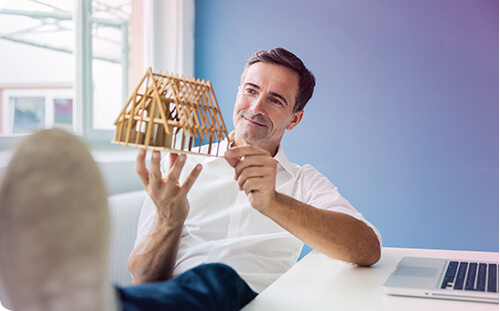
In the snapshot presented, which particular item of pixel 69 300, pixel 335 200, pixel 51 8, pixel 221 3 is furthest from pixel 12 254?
pixel 221 3

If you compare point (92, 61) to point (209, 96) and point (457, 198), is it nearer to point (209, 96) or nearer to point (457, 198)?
point (209, 96)

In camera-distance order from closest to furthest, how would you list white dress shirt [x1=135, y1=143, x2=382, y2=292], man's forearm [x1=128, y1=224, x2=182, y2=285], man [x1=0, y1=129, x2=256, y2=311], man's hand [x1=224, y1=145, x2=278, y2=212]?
man [x1=0, y1=129, x2=256, y2=311]
man's hand [x1=224, y1=145, x2=278, y2=212]
man's forearm [x1=128, y1=224, x2=182, y2=285]
white dress shirt [x1=135, y1=143, x2=382, y2=292]

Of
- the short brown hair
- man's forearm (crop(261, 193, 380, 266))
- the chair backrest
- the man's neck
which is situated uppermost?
the short brown hair

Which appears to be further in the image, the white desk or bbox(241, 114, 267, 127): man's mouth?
bbox(241, 114, 267, 127): man's mouth

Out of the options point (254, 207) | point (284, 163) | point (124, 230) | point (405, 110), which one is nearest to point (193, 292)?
point (254, 207)

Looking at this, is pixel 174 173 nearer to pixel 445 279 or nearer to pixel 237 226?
pixel 237 226

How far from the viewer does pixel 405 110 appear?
9.05 feet

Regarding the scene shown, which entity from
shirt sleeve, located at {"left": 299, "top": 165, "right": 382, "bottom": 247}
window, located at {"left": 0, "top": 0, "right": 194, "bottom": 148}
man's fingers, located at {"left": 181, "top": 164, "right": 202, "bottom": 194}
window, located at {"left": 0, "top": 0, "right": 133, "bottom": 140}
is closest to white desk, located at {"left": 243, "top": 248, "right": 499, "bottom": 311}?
shirt sleeve, located at {"left": 299, "top": 165, "right": 382, "bottom": 247}

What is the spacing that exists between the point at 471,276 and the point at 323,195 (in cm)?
56

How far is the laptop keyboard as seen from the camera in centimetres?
106

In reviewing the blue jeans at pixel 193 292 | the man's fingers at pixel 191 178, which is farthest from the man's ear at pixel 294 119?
the blue jeans at pixel 193 292

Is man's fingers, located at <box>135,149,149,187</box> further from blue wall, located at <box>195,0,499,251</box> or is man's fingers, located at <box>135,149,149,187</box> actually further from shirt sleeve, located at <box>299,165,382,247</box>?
blue wall, located at <box>195,0,499,251</box>

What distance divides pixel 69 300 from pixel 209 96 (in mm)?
683

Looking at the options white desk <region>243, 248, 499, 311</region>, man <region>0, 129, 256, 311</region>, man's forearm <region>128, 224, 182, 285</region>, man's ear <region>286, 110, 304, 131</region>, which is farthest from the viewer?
man's ear <region>286, 110, 304, 131</region>
